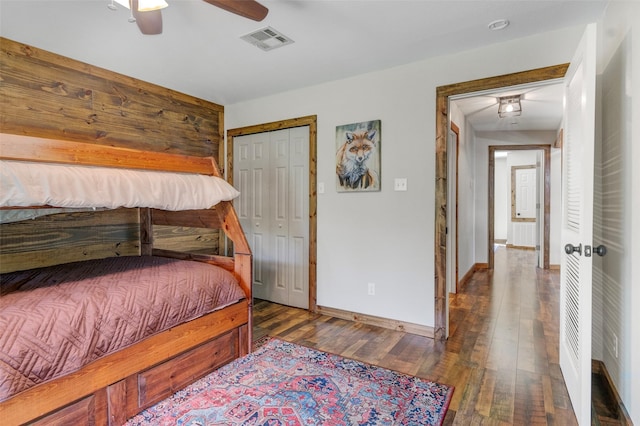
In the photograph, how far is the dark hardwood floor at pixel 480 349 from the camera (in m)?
1.89

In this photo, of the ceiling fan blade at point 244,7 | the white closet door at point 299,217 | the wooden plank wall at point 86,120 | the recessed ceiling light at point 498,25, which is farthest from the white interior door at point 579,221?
the wooden plank wall at point 86,120

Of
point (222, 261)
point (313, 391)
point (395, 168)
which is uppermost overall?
point (395, 168)

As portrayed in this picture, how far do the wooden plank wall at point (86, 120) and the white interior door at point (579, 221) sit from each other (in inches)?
140

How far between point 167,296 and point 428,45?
2.57m

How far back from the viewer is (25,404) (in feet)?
4.36

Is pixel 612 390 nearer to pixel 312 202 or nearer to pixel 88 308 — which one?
pixel 312 202

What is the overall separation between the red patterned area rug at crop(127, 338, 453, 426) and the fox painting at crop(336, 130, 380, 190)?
5.23ft

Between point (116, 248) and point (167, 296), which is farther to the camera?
point (116, 248)

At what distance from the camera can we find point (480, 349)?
263 cm

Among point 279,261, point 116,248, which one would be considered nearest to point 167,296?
point 116,248

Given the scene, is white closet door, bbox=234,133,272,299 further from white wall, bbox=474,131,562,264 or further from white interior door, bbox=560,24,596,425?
white wall, bbox=474,131,562,264

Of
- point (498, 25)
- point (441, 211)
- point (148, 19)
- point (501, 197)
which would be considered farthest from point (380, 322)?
point (501, 197)

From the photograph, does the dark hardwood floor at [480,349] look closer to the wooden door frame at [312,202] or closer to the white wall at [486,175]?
the wooden door frame at [312,202]

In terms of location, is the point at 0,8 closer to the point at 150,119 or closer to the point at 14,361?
the point at 150,119
